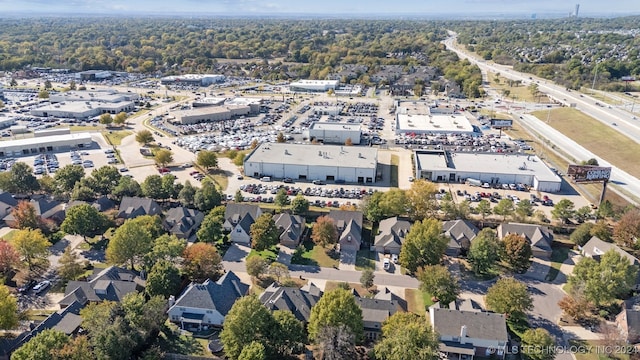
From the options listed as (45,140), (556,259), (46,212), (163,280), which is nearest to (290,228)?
(163,280)

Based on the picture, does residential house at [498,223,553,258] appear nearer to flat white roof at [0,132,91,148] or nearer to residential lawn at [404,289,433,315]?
residential lawn at [404,289,433,315]

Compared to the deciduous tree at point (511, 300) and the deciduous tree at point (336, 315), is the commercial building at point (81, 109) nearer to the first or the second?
the deciduous tree at point (336, 315)

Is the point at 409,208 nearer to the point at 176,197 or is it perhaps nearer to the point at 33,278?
the point at 176,197

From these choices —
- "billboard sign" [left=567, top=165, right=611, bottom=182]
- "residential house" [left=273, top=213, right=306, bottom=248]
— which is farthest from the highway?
"residential house" [left=273, top=213, right=306, bottom=248]

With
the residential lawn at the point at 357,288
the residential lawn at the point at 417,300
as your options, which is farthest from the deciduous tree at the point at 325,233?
the residential lawn at the point at 417,300

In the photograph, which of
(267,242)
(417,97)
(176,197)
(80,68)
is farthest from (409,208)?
(80,68)

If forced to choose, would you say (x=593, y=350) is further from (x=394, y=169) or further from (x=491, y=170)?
(x=394, y=169)
